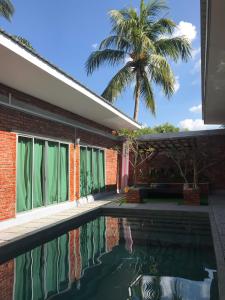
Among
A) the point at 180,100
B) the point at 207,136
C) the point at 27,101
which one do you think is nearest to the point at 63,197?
the point at 27,101

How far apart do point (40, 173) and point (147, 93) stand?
1111 centimetres

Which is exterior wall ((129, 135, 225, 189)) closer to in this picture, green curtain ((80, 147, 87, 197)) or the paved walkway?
green curtain ((80, 147, 87, 197))

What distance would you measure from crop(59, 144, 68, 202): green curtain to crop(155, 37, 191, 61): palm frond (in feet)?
35.1

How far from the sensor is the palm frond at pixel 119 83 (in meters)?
18.1

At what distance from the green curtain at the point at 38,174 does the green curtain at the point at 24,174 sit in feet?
0.75

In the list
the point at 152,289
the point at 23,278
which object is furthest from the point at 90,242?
the point at 152,289

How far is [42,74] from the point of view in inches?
276

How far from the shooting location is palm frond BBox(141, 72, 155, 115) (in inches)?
722

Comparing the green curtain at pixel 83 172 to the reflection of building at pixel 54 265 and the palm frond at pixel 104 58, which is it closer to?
the reflection of building at pixel 54 265

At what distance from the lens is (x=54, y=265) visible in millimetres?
5484

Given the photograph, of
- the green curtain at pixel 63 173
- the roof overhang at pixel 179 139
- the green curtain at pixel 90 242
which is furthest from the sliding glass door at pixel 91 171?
the green curtain at pixel 90 242

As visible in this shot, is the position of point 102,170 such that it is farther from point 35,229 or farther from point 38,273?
point 38,273

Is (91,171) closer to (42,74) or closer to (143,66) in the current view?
(42,74)

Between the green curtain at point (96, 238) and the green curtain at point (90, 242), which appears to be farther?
the green curtain at point (96, 238)
